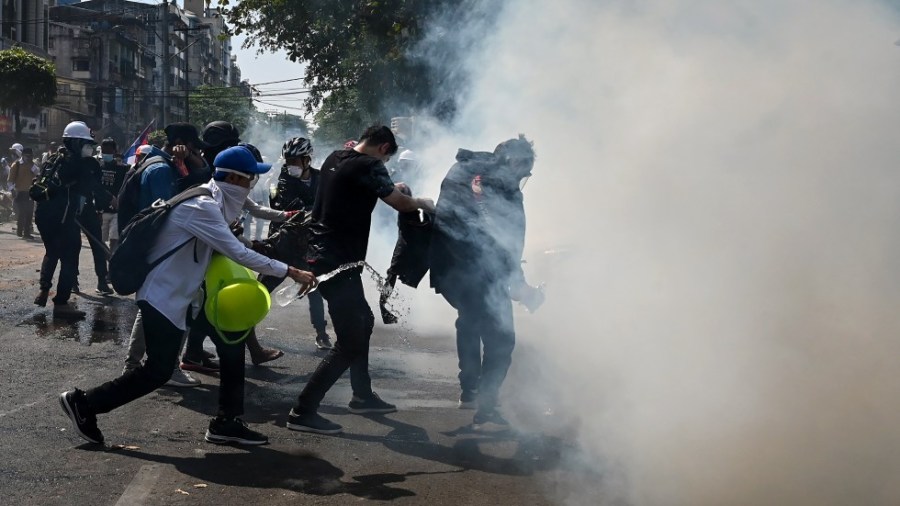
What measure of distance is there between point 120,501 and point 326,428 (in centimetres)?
151

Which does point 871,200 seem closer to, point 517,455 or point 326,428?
point 517,455

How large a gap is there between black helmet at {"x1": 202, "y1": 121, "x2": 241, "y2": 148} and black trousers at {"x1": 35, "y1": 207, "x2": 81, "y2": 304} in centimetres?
321

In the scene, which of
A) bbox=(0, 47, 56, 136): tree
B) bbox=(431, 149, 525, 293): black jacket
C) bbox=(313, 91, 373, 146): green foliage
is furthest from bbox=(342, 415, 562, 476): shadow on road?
bbox=(0, 47, 56, 136): tree

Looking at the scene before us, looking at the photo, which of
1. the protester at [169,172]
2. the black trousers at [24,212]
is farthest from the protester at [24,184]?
the protester at [169,172]

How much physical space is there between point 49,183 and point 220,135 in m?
3.28

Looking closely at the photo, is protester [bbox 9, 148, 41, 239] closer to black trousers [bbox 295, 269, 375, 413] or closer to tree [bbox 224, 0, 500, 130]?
tree [bbox 224, 0, 500, 130]

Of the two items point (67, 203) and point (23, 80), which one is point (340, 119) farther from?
point (67, 203)

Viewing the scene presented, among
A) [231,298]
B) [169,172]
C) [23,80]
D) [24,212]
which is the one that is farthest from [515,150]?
[23,80]

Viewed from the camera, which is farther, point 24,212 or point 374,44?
point 24,212

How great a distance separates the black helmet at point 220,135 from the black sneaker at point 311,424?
2314 mm

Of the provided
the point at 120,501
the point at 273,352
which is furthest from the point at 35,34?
the point at 120,501

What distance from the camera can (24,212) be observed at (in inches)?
784

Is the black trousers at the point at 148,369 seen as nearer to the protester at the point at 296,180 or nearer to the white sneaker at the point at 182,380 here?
the white sneaker at the point at 182,380

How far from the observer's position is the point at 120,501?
13.9 feet
